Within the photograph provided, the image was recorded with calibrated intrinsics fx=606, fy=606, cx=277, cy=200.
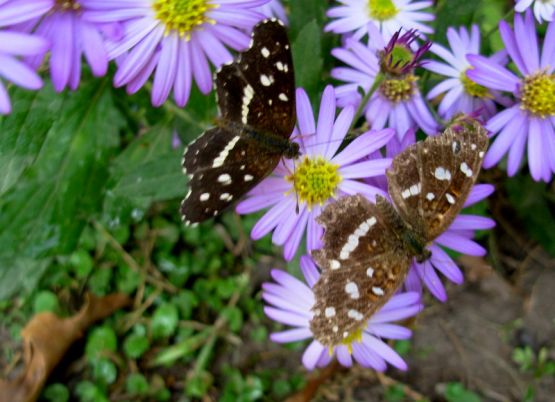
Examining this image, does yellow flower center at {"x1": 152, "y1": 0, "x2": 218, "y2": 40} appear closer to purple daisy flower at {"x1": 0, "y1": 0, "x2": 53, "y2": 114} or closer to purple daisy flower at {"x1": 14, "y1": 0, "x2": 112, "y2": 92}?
purple daisy flower at {"x1": 14, "y1": 0, "x2": 112, "y2": 92}

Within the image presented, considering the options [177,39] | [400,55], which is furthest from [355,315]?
[177,39]

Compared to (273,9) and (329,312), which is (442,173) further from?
(273,9)

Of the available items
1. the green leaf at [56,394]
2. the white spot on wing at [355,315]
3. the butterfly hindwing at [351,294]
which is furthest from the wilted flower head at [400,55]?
the green leaf at [56,394]

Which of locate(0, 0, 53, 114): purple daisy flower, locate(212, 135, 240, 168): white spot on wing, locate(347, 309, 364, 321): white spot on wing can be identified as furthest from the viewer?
locate(212, 135, 240, 168): white spot on wing

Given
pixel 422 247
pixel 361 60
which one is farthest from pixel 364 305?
pixel 361 60

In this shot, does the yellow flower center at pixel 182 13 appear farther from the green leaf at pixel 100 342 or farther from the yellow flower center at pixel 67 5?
the green leaf at pixel 100 342

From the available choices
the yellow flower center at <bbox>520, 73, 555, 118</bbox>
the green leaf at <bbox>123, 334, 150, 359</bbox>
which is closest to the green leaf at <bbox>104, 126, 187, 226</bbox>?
the green leaf at <bbox>123, 334, 150, 359</bbox>

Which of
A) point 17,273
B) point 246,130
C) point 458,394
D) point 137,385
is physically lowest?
point 458,394
